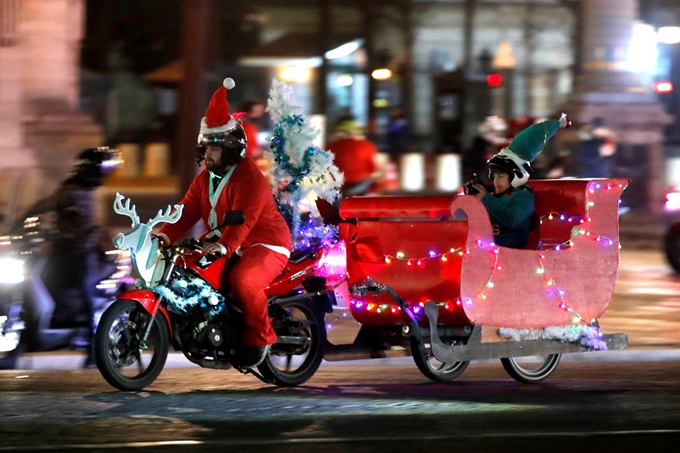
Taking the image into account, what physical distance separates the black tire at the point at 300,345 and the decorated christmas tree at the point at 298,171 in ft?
1.46

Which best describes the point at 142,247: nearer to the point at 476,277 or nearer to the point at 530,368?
the point at 476,277

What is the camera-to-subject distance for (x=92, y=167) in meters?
9.84

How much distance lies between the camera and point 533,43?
82.3ft

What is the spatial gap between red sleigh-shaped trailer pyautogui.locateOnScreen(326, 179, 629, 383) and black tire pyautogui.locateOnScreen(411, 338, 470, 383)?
12mm

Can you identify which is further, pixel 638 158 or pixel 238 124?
pixel 638 158

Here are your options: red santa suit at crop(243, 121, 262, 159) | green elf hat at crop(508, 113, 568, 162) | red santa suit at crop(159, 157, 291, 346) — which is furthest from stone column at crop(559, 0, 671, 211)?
red santa suit at crop(159, 157, 291, 346)

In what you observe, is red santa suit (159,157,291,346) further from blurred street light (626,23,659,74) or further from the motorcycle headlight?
blurred street light (626,23,659,74)

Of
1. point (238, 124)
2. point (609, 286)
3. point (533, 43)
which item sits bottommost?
point (609, 286)

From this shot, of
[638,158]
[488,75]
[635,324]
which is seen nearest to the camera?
[635,324]

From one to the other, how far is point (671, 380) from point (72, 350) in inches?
171

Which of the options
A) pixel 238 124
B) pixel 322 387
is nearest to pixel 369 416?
pixel 322 387

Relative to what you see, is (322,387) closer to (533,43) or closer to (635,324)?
(635,324)

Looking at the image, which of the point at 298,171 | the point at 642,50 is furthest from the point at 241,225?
the point at 642,50

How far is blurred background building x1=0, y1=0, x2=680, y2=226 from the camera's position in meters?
22.8
